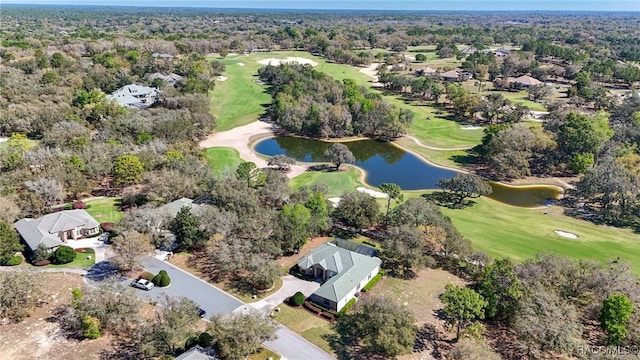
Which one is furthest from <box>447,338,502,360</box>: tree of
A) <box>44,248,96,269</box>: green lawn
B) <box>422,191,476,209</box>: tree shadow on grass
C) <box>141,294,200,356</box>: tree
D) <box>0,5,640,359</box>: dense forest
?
<box>44,248,96,269</box>: green lawn

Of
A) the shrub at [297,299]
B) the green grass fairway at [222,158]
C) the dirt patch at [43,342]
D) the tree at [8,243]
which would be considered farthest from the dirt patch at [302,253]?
the tree at [8,243]

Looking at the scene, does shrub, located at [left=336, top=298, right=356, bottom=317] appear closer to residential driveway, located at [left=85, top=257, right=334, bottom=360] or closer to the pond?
residential driveway, located at [left=85, top=257, right=334, bottom=360]

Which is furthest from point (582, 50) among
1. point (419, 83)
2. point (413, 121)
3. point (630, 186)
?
point (630, 186)

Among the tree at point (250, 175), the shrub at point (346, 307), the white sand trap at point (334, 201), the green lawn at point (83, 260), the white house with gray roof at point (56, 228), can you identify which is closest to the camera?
the shrub at point (346, 307)

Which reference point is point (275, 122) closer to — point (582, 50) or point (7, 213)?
point (7, 213)

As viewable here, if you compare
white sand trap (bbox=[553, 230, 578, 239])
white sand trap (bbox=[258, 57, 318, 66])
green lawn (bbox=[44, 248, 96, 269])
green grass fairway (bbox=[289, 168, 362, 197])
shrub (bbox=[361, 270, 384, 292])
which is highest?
white sand trap (bbox=[258, 57, 318, 66])

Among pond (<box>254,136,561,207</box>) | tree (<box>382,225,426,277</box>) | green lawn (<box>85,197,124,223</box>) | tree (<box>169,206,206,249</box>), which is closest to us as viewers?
tree (<box>382,225,426,277</box>)

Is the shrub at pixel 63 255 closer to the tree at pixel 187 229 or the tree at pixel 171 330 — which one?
the tree at pixel 187 229
